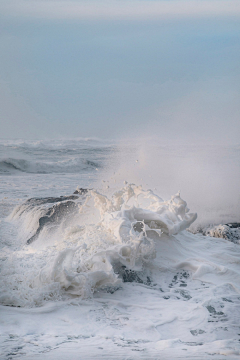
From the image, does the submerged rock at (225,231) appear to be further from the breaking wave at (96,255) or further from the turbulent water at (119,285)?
the breaking wave at (96,255)

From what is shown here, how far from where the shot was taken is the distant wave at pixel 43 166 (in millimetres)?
19812

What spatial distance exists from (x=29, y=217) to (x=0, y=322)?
189 inches

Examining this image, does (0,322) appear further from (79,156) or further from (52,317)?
(79,156)

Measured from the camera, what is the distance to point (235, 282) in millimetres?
4207

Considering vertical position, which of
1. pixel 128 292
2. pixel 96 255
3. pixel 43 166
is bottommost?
pixel 128 292

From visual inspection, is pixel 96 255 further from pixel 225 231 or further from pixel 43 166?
pixel 43 166

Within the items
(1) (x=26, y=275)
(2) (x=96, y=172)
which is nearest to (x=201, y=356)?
(1) (x=26, y=275)

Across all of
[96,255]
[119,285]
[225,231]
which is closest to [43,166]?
[225,231]

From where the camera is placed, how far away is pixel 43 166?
20594 millimetres

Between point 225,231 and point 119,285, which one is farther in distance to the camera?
point 225,231

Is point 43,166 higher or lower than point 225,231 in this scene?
higher

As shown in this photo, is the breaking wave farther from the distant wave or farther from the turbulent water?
the distant wave

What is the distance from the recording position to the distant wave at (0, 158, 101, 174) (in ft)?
65.0

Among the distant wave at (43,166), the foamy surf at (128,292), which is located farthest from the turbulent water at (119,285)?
the distant wave at (43,166)
